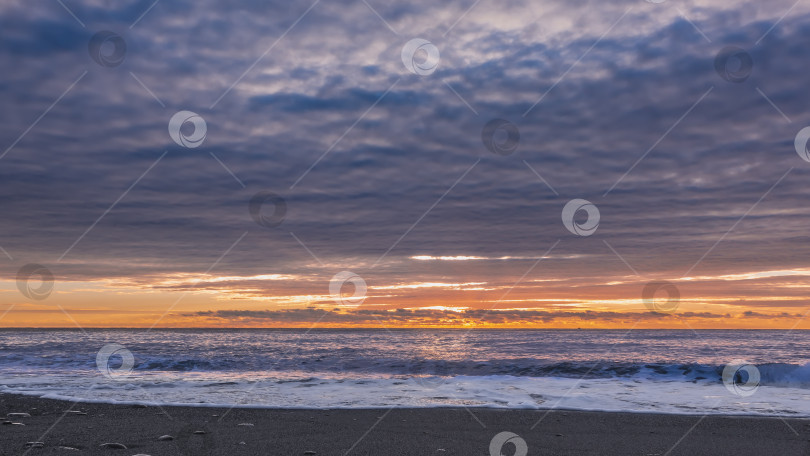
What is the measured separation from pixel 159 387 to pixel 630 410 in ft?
42.4

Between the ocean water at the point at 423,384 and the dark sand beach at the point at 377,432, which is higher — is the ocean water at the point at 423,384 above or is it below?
above

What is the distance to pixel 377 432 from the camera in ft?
30.2

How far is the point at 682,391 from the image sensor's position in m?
16.2

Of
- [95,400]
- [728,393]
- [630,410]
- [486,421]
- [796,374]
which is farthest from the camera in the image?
[796,374]

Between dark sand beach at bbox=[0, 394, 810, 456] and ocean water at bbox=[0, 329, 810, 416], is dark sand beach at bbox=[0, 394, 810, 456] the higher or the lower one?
the lower one

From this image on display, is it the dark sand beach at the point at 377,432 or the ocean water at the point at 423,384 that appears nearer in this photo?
the dark sand beach at the point at 377,432

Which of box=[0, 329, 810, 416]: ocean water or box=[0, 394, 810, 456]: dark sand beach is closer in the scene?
box=[0, 394, 810, 456]: dark sand beach

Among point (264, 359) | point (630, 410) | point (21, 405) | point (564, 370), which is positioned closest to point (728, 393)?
point (630, 410)

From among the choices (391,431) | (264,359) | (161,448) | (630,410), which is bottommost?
(161,448)

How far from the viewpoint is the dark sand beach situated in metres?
7.80

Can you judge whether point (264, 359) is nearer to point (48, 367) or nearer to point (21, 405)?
point (48, 367)

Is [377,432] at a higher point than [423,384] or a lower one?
lower

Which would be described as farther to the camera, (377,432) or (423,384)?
(423,384)

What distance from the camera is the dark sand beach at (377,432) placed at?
7.80 metres
